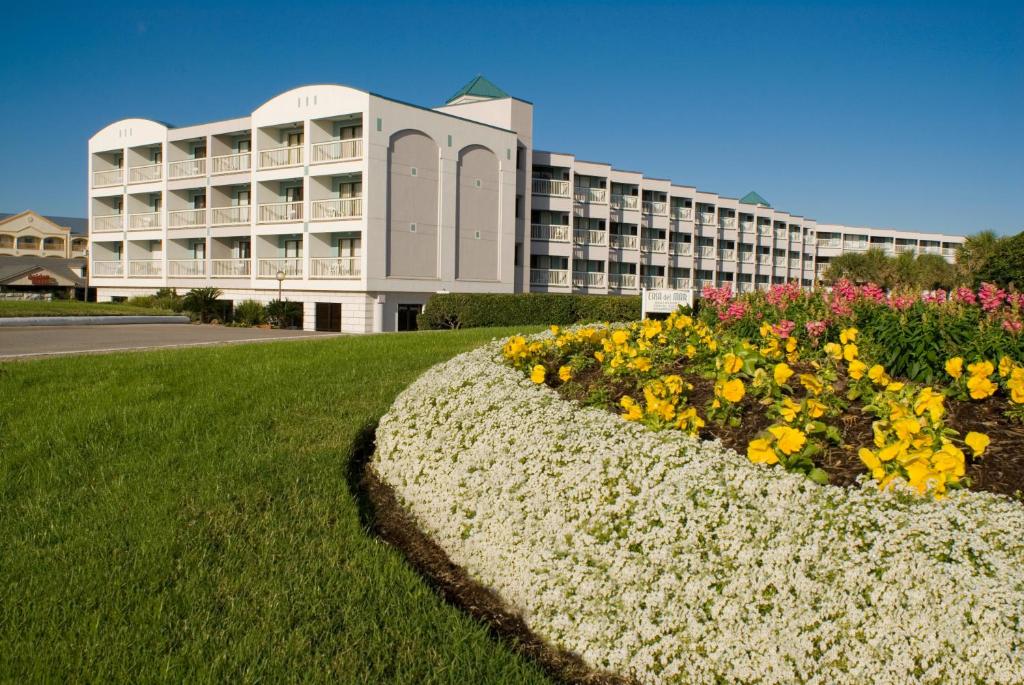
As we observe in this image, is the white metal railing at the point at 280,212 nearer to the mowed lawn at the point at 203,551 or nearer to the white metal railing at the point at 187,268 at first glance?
the white metal railing at the point at 187,268

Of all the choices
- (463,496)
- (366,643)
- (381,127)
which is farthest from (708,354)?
(381,127)

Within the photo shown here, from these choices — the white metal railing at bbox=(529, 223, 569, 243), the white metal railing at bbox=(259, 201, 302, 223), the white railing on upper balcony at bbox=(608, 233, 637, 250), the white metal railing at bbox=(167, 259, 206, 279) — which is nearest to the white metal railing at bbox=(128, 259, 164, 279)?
the white metal railing at bbox=(167, 259, 206, 279)

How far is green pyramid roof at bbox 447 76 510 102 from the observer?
44.8m

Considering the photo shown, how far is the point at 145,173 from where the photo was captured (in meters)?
45.2

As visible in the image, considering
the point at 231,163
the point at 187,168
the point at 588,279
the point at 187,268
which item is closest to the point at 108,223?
the point at 187,168

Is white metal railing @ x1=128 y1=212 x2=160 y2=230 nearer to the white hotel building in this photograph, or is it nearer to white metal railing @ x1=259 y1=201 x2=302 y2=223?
the white hotel building

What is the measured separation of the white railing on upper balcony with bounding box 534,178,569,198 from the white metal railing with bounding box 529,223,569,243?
1846 millimetres

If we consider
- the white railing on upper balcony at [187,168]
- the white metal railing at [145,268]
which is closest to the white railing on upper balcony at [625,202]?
the white railing on upper balcony at [187,168]

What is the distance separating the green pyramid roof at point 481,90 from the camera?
44844mm

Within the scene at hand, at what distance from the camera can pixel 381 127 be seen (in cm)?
3416

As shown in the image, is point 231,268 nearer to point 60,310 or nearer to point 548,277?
point 60,310

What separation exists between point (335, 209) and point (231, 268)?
26.7ft

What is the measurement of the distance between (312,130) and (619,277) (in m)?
25.5

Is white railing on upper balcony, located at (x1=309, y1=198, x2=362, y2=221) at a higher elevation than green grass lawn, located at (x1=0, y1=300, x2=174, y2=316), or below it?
higher
